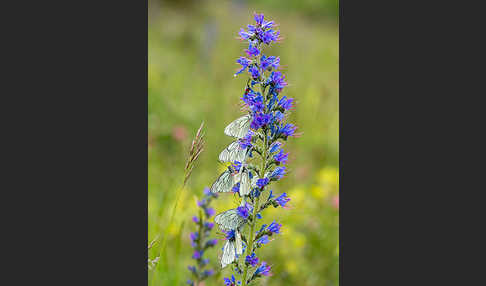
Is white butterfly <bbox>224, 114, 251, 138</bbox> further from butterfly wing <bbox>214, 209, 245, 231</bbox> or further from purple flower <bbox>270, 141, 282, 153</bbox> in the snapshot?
butterfly wing <bbox>214, 209, 245, 231</bbox>

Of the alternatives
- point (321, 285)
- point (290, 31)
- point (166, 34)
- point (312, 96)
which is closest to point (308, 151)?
point (312, 96)

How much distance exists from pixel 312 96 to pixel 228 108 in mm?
2817

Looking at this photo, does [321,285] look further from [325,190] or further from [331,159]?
[331,159]

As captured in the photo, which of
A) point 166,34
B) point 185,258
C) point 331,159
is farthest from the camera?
point 166,34

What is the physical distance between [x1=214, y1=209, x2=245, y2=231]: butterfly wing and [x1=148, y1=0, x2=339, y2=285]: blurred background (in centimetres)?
52

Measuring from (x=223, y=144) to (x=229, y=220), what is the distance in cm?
710

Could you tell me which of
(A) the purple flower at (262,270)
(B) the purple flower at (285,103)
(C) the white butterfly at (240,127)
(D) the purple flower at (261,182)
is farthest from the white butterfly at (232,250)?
(B) the purple flower at (285,103)

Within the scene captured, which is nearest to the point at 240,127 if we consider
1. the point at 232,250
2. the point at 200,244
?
the point at 232,250

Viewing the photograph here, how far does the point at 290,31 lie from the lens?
2580 cm

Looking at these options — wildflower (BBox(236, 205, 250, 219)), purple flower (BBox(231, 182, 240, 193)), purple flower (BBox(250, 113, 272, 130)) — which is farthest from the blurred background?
wildflower (BBox(236, 205, 250, 219))

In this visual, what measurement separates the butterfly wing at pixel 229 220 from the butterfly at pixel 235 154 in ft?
1.49

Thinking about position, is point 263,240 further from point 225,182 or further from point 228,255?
point 225,182

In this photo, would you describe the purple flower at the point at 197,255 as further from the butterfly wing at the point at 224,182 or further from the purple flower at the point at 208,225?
the butterfly wing at the point at 224,182
